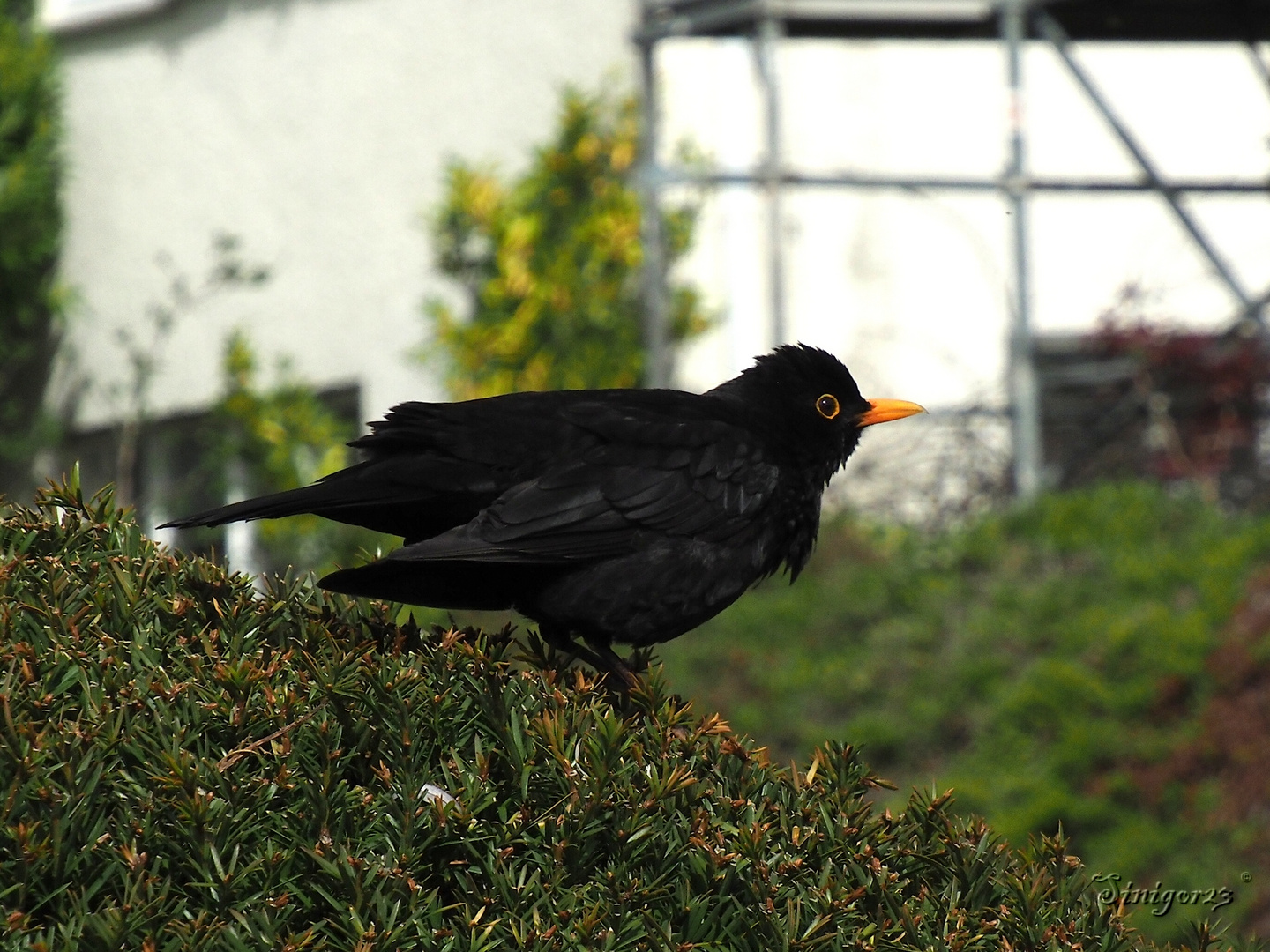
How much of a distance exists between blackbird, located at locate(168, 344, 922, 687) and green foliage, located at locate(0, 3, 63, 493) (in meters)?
10.2

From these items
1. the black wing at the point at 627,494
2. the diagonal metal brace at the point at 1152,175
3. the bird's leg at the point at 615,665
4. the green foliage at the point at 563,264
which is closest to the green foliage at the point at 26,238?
the green foliage at the point at 563,264

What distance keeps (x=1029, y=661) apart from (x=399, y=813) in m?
6.25

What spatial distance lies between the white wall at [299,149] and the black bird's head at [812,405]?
7714mm

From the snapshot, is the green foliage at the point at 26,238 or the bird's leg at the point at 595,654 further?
the green foliage at the point at 26,238

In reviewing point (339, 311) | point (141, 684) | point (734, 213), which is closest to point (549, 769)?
point (141, 684)

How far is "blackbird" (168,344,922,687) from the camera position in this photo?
11.8 feet

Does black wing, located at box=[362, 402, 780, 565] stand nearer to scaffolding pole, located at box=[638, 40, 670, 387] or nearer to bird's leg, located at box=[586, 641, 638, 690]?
bird's leg, located at box=[586, 641, 638, 690]

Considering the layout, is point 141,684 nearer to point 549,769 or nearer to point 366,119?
point 549,769

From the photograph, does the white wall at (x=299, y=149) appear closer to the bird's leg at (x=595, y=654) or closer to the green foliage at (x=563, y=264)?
the green foliage at (x=563, y=264)

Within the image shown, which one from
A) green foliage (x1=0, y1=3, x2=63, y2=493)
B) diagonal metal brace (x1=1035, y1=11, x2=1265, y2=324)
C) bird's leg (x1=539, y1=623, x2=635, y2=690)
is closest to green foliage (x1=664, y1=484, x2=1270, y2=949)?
diagonal metal brace (x1=1035, y1=11, x2=1265, y2=324)

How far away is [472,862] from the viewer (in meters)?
2.47

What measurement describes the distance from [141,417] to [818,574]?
5.84 meters

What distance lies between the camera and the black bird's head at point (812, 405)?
13.9 ft
